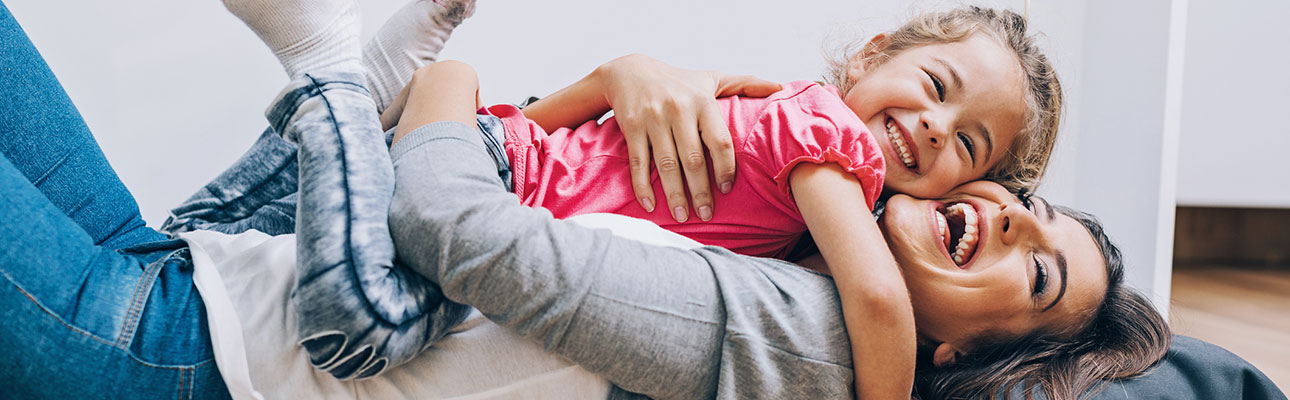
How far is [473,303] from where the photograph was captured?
0.68 meters

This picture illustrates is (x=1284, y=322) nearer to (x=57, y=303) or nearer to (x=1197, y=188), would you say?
(x=1197, y=188)

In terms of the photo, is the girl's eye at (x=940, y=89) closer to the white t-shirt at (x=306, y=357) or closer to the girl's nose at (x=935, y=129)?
the girl's nose at (x=935, y=129)

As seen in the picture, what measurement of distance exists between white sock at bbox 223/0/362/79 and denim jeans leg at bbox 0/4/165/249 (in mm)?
211

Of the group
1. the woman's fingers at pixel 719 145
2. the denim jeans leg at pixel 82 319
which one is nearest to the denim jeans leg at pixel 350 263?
the denim jeans leg at pixel 82 319

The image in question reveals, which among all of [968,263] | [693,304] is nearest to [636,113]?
[693,304]

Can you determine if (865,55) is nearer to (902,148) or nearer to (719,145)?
(902,148)

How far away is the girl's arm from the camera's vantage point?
0.72 metres

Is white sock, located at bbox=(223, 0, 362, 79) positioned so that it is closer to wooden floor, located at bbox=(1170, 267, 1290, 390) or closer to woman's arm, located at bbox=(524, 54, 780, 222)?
woman's arm, located at bbox=(524, 54, 780, 222)

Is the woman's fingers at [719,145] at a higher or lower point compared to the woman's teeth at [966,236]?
higher

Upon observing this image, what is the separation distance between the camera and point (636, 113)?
3.05 feet

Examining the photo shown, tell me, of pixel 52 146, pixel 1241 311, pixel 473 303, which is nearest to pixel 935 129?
pixel 473 303

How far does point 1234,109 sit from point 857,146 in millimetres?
1846

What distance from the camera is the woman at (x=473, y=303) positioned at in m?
0.62

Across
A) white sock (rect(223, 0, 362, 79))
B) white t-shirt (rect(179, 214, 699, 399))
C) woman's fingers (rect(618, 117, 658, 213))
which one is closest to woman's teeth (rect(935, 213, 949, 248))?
woman's fingers (rect(618, 117, 658, 213))
